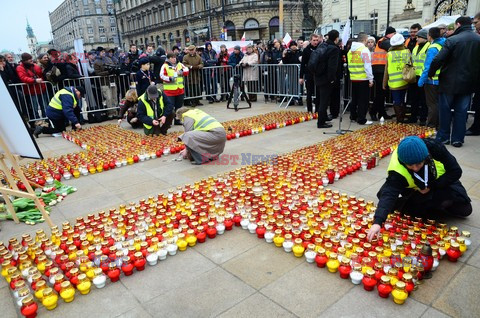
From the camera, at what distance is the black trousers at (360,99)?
8.10 m

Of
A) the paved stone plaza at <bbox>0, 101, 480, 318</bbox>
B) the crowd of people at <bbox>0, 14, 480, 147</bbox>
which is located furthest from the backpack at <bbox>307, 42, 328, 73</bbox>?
the paved stone plaza at <bbox>0, 101, 480, 318</bbox>

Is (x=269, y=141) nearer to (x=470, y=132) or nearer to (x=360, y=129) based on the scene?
(x=360, y=129)

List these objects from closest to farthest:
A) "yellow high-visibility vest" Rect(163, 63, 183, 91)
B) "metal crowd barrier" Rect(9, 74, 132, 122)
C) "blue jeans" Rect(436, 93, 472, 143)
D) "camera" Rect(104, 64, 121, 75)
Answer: "blue jeans" Rect(436, 93, 472, 143) → "yellow high-visibility vest" Rect(163, 63, 183, 91) → "metal crowd barrier" Rect(9, 74, 132, 122) → "camera" Rect(104, 64, 121, 75)

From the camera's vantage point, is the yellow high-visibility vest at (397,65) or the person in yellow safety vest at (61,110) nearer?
the yellow high-visibility vest at (397,65)

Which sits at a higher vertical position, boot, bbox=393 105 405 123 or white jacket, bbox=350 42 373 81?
white jacket, bbox=350 42 373 81

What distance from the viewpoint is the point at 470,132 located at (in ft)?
23.0

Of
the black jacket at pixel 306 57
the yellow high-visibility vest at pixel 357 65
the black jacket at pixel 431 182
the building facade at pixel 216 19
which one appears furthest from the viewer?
the building facade at pixel 216 19

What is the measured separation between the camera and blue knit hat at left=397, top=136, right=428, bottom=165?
2877 mm

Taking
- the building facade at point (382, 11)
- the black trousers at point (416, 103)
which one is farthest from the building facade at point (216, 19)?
the black trousers at point (416, 103)

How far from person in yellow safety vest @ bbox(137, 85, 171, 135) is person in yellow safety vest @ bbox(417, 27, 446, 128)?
213 inches

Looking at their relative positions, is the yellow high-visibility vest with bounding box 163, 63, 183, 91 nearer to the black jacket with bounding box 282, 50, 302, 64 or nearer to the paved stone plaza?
the black jacket with bounding box 282, 50, 302, 64

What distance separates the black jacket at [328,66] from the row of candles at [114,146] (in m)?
1.47

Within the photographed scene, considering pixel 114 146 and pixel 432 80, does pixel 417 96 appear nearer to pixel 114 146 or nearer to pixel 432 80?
pixel 432 80

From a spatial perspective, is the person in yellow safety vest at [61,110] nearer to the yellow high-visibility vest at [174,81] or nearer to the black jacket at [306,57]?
the yellow high-visibility vest at [174,81]
